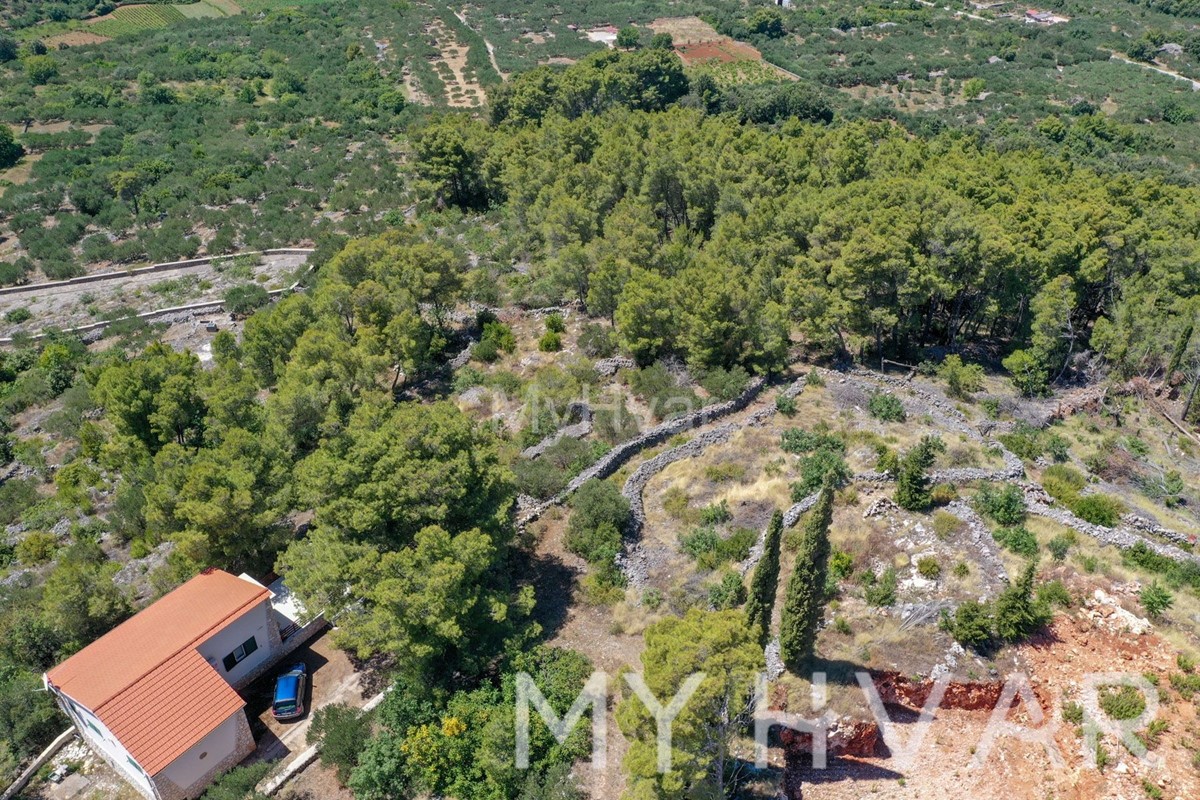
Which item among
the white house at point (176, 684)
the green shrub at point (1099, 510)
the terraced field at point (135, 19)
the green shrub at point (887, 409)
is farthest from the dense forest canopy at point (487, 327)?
the terraced field at point (135, 19)

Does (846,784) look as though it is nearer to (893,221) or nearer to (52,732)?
(52,732)

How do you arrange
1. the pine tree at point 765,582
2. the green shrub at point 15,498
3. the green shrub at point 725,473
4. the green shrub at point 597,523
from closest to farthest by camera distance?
the pine tree at point 765,582 → the green shrub at point 597,523 → the green shrub at point 725,473 → the green shrub at point 15,498

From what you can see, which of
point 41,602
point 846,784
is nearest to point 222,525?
point 41,602

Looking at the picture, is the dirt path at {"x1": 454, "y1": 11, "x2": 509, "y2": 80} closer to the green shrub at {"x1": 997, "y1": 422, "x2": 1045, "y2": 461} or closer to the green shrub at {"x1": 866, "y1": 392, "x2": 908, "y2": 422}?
the green shrub at {"x1": 866, "y1": 392, "x2": 908, "y2": 422}

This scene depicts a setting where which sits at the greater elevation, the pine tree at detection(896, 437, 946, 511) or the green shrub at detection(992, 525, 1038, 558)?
the pine tree at detection(896, 437, 946, 511)

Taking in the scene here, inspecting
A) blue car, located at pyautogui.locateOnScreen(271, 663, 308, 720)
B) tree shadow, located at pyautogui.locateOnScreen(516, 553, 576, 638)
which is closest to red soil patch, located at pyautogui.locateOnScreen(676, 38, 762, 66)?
tree shadow, located at pyautogui.locateOnScreen(516, 553, 576, 638)

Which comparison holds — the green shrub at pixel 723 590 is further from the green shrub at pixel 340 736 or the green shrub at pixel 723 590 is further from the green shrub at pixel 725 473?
the green shrub at pixel 340 736
